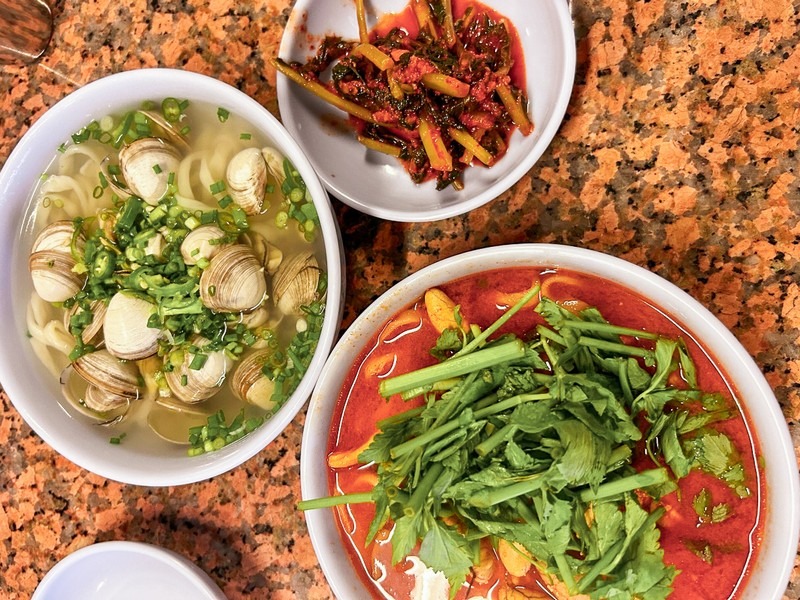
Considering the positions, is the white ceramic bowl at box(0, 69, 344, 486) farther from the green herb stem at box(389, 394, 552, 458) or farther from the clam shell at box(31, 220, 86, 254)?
the green herb stem at box(389, 394, 552, 458)

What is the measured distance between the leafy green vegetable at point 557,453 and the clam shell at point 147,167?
65 cm

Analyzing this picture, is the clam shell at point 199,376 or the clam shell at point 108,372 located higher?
the clam shell at point 199,376

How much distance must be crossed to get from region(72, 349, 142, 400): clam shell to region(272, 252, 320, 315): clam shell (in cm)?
36

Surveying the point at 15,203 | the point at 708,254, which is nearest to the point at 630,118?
the point at 708,254

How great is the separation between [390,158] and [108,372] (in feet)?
2.61

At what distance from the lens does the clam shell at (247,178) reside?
54.0 inches

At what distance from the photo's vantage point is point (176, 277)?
1.39 meters

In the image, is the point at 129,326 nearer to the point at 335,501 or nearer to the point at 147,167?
the point at 147,167

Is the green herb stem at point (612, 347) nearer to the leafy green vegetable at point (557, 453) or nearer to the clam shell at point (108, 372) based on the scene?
the leafy green vegetable at point (557, 453)

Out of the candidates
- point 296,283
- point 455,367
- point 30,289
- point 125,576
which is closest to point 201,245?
point 296,283

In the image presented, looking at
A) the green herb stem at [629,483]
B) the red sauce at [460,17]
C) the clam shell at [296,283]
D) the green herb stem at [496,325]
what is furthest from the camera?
the red sauce at [460,17]

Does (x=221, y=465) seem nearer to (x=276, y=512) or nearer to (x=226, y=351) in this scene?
(x=226, y=351)

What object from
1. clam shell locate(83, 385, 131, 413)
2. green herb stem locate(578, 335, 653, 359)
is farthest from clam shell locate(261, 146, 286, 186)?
green herb stem locate(578, 335, 653, 359)

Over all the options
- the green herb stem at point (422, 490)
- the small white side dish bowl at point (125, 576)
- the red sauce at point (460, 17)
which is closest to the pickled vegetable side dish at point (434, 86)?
the red sauce at point (460, 17)
